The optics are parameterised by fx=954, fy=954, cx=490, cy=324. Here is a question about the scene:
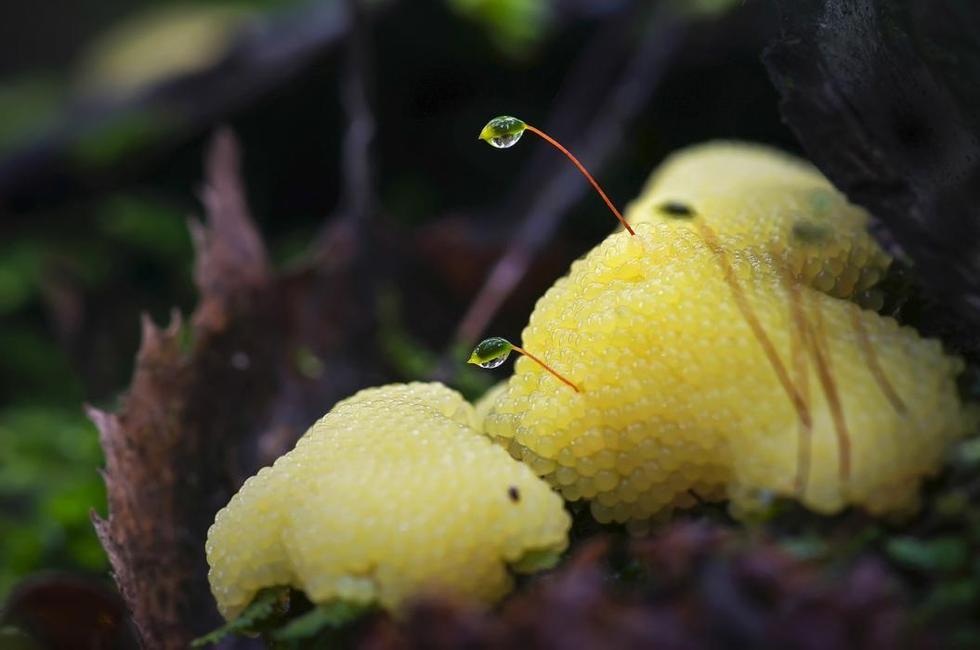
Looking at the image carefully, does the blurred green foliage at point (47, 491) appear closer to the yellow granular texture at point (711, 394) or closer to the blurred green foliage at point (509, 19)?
the yellow granular texture at point (711, 394)

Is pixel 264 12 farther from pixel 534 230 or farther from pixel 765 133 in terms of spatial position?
pixel 765 133

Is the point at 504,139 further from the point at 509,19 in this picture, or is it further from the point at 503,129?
the point at 509,19

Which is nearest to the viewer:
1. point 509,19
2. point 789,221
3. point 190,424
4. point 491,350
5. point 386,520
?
point 386,520

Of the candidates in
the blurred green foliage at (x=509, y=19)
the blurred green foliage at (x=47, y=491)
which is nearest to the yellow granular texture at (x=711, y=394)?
the blurred green foliage at (x=47, y=491)

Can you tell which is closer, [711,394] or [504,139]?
[711,394]

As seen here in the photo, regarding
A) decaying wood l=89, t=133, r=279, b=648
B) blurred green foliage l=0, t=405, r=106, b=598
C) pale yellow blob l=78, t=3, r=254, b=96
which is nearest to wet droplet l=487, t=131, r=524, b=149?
decaying wood l=89, t=133, r=279, b=648


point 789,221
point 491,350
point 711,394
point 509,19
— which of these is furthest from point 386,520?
point 509,19
